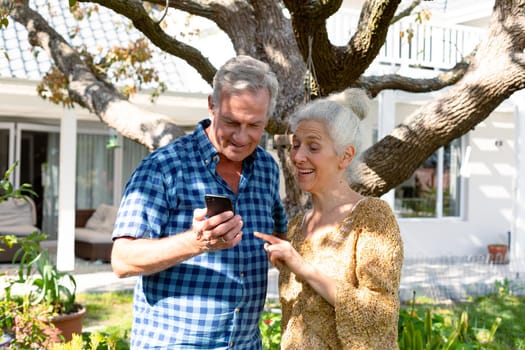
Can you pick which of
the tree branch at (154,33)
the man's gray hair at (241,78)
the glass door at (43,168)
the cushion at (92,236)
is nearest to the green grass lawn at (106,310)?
the cushion at (92,236)

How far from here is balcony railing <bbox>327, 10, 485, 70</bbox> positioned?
13203 mm

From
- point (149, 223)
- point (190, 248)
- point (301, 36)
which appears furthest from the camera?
point (301, 36)

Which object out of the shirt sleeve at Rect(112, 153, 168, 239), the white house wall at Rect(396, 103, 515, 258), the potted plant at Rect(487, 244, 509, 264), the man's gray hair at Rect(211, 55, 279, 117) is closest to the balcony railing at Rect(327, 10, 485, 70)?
the white house wall at Rect(396, 103, 515, 258)

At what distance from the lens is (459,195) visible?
15.8m

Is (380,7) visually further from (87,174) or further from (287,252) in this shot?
(87,174)

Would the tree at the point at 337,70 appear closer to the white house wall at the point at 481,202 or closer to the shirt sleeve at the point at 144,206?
the shirt sleeve at the point at 144,206

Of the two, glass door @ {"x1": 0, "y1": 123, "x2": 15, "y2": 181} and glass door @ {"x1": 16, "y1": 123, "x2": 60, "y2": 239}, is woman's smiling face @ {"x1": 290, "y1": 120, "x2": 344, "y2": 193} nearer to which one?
glass door @ {"x1": 0, "y1": 123, "x2": 15, "y2": 181}

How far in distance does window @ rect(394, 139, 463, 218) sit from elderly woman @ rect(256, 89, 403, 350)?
42.2 feet

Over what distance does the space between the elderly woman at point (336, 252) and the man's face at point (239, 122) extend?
0.20 m

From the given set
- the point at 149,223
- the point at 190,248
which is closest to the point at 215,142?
the point at 149,223

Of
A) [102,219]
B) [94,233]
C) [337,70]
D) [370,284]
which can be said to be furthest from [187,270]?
[102,219]

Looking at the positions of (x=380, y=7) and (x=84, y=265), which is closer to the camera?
(x=380, y=7)

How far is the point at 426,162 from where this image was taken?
50.3 ft

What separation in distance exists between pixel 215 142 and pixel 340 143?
0.46 meters
